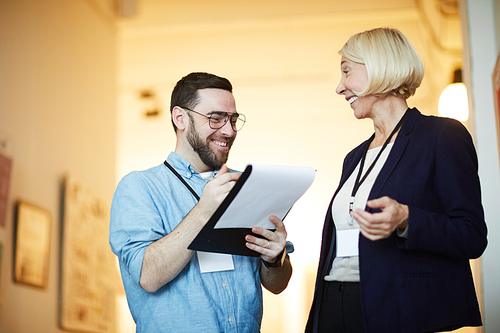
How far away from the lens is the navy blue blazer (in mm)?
1382

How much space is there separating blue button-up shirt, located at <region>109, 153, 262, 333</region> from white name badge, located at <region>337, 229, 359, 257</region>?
1.28ft

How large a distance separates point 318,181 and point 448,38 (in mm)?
4116

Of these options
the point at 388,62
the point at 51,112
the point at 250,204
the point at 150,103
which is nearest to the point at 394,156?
the point at 388,62

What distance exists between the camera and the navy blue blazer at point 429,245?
138 cm

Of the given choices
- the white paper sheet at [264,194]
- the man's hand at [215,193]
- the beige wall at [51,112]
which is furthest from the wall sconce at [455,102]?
the man's hand at [215,193]

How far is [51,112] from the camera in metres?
3.89

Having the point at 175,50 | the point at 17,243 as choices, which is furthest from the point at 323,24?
the point at 17,243

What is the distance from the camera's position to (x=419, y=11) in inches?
239

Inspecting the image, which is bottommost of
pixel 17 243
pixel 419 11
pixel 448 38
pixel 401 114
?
pixel 17 243

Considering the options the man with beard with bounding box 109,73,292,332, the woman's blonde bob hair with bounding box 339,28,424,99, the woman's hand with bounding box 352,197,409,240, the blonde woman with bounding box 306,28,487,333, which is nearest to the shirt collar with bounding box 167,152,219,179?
the man with beard with bounding box 109,73,292,332

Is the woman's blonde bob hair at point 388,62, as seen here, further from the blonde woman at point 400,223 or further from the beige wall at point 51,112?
the beige wall at point 51,112

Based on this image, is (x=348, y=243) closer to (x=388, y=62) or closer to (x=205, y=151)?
(x=388, y=62)

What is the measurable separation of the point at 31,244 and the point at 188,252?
227 centimetres

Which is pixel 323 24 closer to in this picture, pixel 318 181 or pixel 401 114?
pixel 318 181
